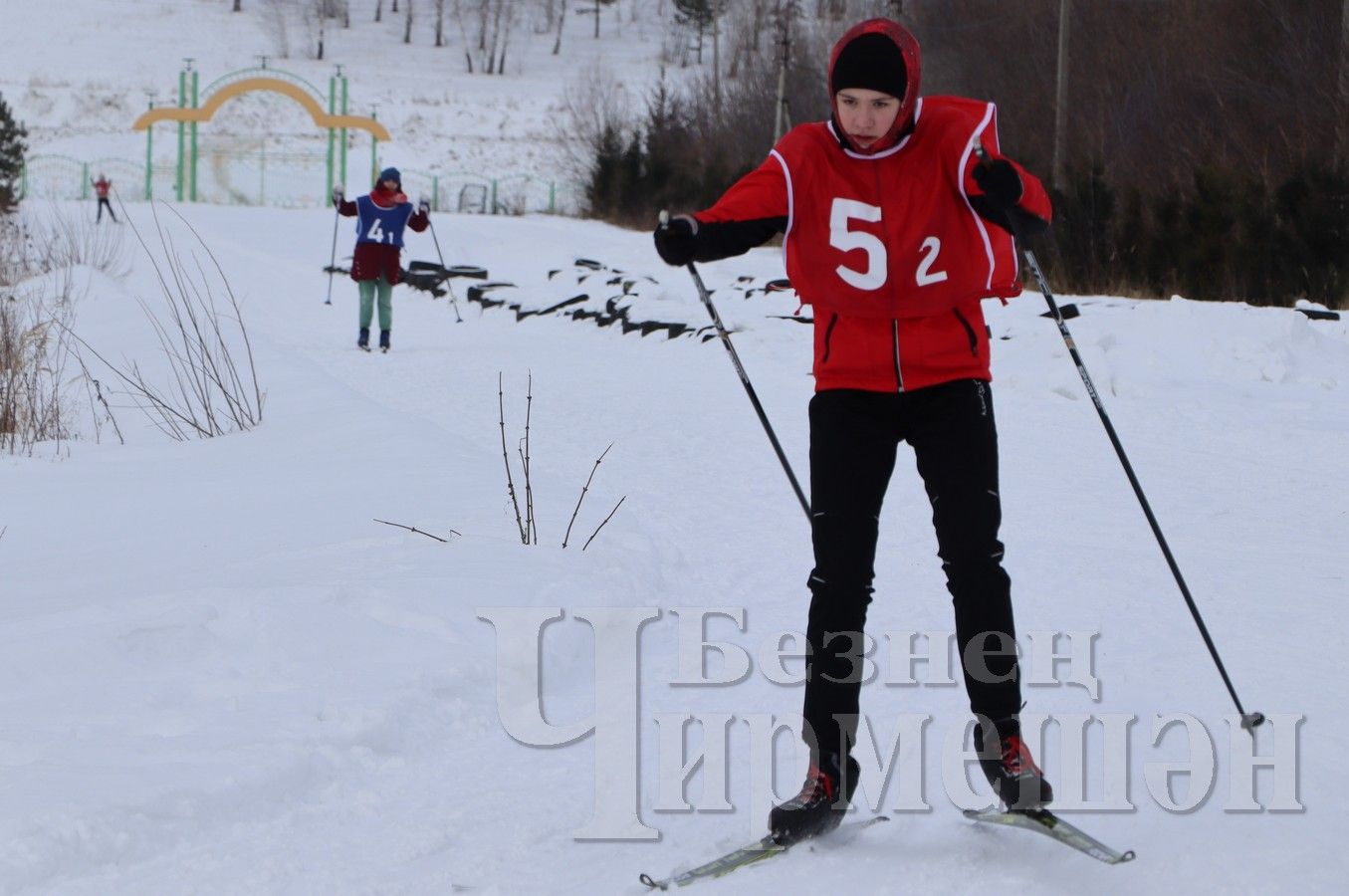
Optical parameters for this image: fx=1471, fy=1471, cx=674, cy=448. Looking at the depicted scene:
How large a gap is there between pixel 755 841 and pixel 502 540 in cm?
236

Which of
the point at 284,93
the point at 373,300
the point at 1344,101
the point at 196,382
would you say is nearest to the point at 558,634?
the point at 196,382

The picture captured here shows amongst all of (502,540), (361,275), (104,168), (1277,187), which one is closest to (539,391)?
(361,275)

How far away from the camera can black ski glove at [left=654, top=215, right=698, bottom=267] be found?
2.91 m

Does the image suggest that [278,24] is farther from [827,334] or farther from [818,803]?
[818,803]

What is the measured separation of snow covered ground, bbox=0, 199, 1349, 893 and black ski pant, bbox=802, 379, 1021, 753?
304mm

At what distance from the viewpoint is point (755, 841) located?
289 centimetres

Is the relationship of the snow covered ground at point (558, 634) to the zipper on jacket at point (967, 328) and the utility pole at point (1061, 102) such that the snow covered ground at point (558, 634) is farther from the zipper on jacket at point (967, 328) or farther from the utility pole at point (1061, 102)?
the utility pole at point (1061, 102)

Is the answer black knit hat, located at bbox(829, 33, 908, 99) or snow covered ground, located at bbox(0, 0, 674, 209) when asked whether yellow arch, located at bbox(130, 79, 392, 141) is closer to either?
snow covered ground, located at bbox(0, 0, 674, 209)

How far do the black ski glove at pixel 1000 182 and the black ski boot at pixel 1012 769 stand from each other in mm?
1000

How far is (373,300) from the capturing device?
1295 cm

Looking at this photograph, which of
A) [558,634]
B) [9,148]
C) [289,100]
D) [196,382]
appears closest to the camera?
[558,634]

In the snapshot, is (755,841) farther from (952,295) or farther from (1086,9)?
(1086,9)

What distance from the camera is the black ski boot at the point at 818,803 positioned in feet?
9.31

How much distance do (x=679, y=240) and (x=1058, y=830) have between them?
134cm
